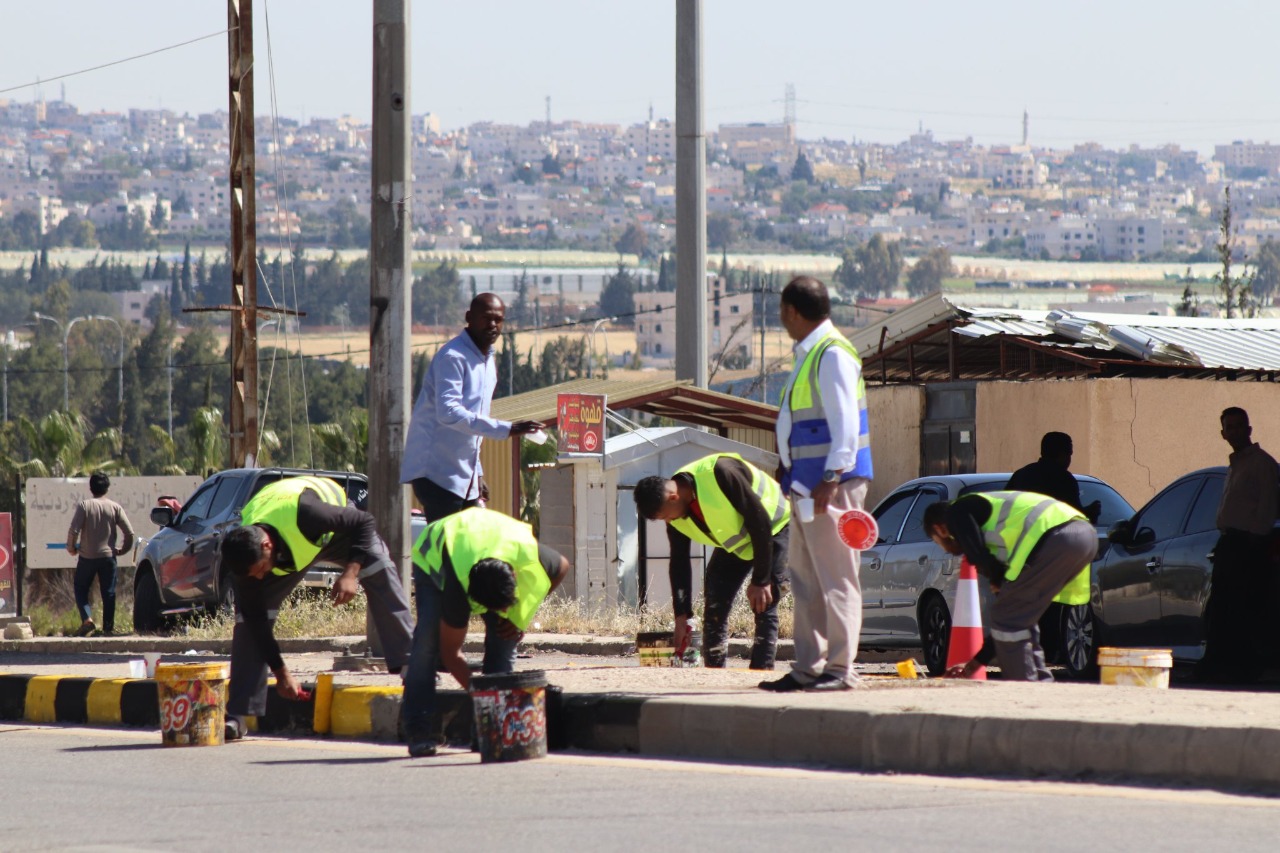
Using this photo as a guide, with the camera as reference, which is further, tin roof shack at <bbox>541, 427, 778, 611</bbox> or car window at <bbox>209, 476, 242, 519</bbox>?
tin roof shack at <bbox>541, 427, 778, 611</bbox>

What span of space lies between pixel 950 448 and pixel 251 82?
9766mm

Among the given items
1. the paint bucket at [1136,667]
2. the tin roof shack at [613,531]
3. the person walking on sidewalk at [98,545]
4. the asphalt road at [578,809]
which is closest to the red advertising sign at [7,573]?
the person walking on sidewalk at [98,545]

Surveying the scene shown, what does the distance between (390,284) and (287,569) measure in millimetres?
4043

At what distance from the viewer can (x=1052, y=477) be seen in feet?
45.0

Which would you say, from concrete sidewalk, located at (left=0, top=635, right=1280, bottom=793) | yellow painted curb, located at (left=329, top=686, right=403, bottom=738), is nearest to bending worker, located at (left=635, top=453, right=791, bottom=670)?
concrete sidewalk, located at (left=0, top=635, right=1280, bottom=793)

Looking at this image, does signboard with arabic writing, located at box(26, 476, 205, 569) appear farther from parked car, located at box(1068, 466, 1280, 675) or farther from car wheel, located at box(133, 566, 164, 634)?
parked car, located at box(1068, 466, 1280, 675)

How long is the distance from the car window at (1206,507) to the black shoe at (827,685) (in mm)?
4385

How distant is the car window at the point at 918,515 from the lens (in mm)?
15648

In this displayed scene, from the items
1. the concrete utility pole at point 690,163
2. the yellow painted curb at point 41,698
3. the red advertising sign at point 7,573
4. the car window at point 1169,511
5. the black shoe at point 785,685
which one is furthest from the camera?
the red advertising sign at point 7,573

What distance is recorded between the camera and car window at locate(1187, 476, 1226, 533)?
13.2 meters

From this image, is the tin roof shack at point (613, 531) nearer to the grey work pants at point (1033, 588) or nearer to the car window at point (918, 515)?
the car window at point (918, 515)

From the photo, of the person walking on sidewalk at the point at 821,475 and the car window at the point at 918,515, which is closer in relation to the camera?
the person walking on sidewalk at the point at 821,475

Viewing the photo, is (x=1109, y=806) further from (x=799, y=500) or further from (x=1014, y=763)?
(x=799, y=500)

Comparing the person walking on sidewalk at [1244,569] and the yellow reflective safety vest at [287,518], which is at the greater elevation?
the yellow reflective safety vest at [287,518]
